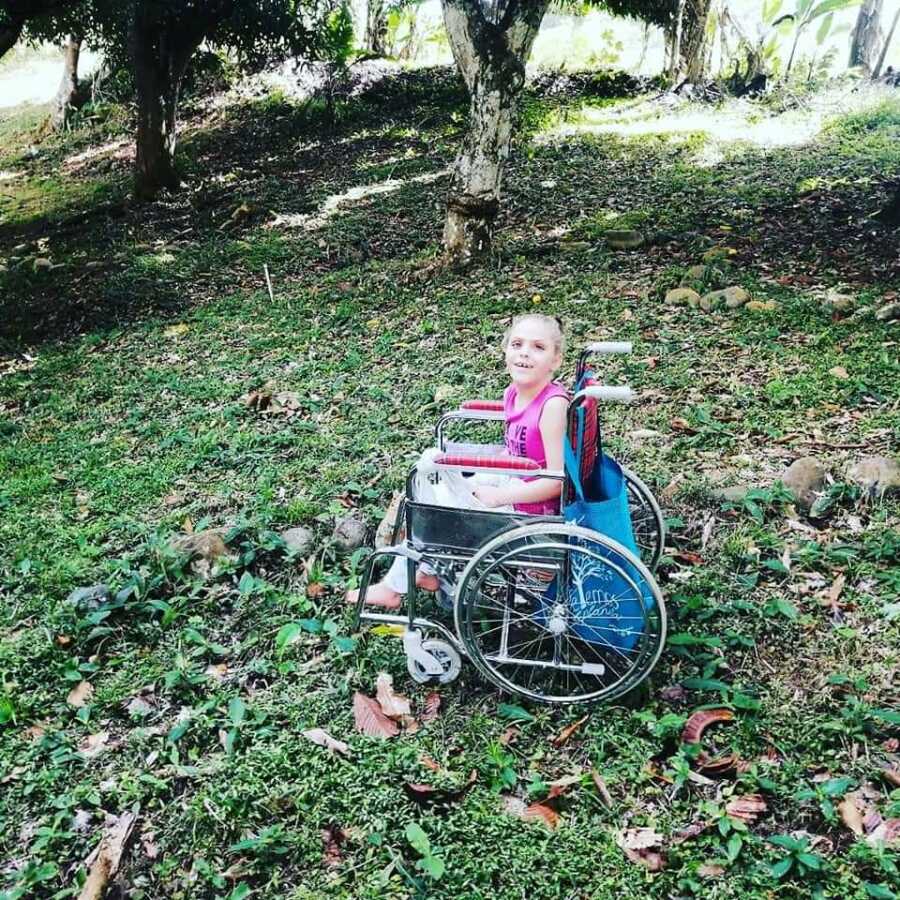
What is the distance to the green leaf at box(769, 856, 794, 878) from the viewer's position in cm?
228

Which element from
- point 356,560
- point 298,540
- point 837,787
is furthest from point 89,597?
point 837,787

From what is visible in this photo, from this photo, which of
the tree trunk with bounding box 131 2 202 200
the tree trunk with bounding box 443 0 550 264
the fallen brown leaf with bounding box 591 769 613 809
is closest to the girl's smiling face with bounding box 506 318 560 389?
the fallen brown leaf with bounding box 591 769 613 809

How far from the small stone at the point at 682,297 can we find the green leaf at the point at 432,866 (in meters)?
4.89

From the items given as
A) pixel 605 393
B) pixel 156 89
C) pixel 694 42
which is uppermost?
pixel 694 42

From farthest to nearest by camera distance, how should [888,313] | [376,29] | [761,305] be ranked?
[376,29]
[761,305]
[888,313]

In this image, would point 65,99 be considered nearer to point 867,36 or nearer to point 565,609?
point 867,36

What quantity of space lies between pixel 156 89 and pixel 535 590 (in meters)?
10.8

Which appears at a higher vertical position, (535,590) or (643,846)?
(535,590)

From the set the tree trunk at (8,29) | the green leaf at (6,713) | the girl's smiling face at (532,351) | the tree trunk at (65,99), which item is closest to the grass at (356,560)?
the green leaf at (6,713)

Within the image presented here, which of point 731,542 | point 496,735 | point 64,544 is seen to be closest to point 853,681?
point 731,542

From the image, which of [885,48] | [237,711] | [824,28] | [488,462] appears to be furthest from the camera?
[885,48]

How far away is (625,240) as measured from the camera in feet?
25.4

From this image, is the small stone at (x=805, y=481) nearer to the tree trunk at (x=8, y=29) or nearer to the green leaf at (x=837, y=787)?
the green leaf at (x=837, y=787)

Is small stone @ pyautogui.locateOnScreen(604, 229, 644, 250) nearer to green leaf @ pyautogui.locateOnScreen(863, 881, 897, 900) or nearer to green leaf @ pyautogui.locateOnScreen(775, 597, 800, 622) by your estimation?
green leaf @ pyautogui.locateOnScreen(775, 597, 800, 622)
